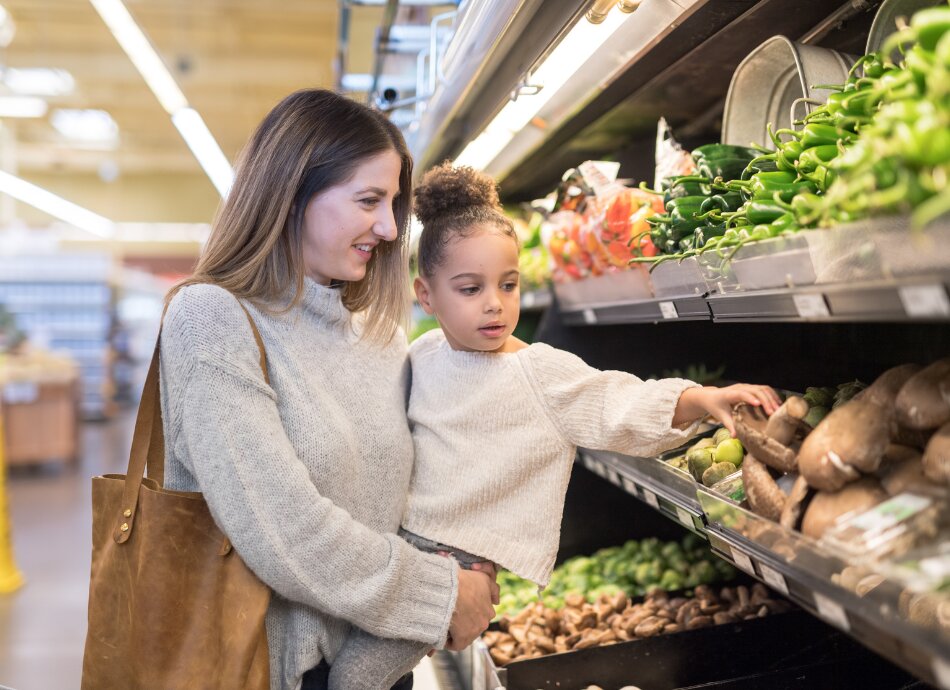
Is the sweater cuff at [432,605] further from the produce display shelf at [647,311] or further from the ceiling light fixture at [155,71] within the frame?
the ceiling light fixture at [155,71]

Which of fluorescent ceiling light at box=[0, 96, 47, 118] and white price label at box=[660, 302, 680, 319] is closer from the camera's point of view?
white price label at box=[660, 302, 680, 319]

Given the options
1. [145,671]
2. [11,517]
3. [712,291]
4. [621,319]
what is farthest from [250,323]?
[11,517]

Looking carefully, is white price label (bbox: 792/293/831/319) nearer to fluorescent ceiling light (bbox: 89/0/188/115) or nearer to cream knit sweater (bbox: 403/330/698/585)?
cream knit sweater (bbox: 403/330/698/585)

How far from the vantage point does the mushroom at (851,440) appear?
3.44 feet

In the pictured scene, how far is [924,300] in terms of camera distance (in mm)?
823

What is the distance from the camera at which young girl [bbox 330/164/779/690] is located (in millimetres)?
1598

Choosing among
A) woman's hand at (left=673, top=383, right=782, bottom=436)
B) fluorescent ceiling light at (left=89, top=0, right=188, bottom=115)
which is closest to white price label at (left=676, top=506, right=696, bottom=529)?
woman's hand at (left=673, top=383, right=782, bottom=436)

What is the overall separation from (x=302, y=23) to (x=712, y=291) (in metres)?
8.96

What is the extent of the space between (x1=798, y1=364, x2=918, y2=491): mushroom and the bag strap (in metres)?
0.89

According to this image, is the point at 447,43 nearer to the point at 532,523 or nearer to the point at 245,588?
the point at 532,523

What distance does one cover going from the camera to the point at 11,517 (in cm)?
724

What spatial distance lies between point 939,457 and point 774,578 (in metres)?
0.31

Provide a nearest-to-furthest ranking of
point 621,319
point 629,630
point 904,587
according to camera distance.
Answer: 1. point 904,587
2. point 621,319
3. point 629,630

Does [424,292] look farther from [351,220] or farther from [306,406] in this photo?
[306,406]
